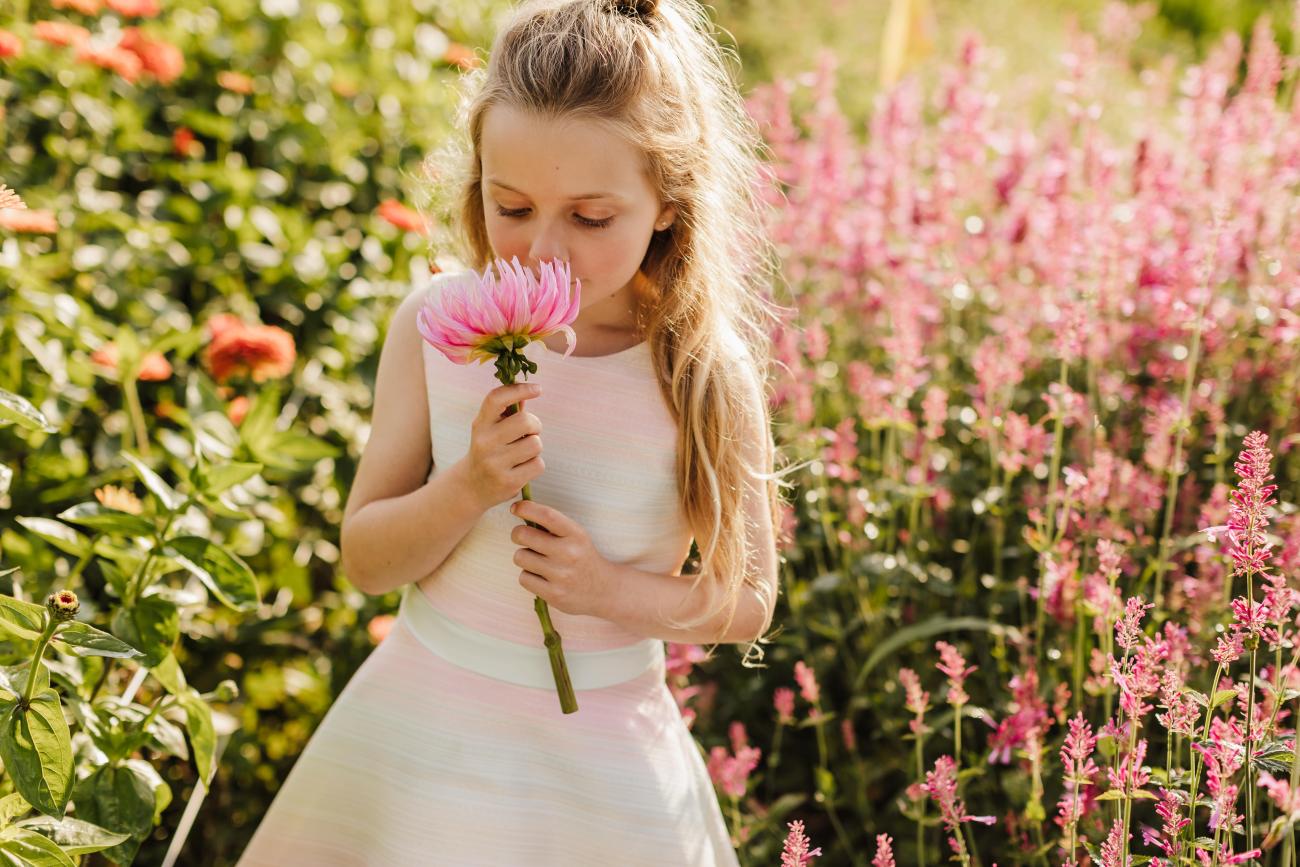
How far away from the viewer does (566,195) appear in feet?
4.25

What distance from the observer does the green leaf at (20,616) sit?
1.15m

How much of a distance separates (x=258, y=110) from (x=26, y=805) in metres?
2.26

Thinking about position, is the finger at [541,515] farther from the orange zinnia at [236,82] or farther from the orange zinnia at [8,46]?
the orange zinnia at [236,82]

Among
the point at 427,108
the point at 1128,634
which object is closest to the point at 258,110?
the point at 427,108

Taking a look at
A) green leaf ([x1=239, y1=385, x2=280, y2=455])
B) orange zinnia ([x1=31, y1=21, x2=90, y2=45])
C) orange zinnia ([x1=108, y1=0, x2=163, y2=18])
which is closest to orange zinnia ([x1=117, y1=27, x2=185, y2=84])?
orange zinnia ([x1=108, y1=0, x2=163, y2=18])

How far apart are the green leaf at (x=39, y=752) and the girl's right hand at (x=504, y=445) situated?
453 millimetres

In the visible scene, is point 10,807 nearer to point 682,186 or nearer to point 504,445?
point 504,445

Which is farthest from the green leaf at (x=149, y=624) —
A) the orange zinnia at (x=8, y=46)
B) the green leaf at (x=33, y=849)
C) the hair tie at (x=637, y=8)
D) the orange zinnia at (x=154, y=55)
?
the orange zinnia at (x=154, y=55)

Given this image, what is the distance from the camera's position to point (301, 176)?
121 inches

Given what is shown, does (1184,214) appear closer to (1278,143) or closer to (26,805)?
(1278,143)

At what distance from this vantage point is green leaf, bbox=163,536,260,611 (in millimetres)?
1531

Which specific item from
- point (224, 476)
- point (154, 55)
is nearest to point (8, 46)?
point (154, 55)

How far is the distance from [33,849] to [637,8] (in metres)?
1.08

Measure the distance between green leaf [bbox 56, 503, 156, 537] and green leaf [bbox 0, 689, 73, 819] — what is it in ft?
1.24
